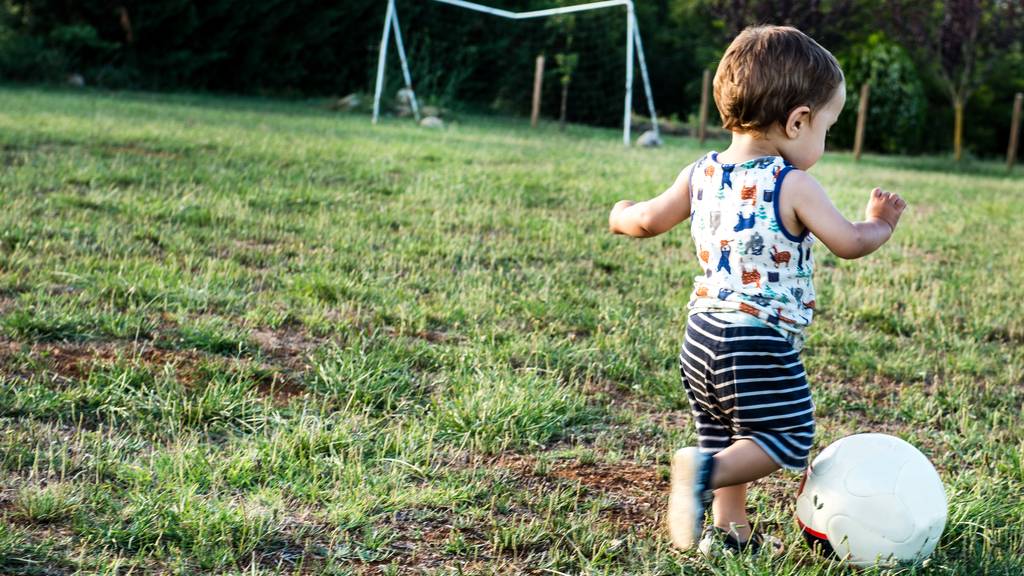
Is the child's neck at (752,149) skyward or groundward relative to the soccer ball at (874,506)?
skyward

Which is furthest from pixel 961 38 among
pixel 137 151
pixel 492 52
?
pixel 137 151

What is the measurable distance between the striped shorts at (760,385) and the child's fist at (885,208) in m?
0.42

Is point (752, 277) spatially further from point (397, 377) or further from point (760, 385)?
point (397, 377)

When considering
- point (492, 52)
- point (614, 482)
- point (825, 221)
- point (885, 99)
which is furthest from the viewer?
point (492, 52)

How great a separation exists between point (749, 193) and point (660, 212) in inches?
11.1

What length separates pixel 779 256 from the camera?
8.10ft

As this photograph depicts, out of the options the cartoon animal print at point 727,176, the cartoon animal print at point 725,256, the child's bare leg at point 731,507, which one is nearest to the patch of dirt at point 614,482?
→ the child's bare leg at point 731,507

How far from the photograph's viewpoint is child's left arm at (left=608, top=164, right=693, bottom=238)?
8.66 ft

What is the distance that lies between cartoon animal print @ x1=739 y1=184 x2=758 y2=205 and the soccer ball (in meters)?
0.71

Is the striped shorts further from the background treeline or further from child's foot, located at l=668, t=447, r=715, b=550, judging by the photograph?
the background treeline

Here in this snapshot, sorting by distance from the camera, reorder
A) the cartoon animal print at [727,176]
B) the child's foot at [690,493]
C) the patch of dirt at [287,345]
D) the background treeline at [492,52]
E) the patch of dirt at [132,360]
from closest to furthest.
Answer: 1. the child's foot at [690,493]
2. the cartoon animal print at [727,176]
3. the patch of dirt at [132,360]
4. the patch of dirt at [287,345]
5. the background treeline at [492,52]

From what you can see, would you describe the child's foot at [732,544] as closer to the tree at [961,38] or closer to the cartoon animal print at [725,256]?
the cartoon animal print at [725,256]

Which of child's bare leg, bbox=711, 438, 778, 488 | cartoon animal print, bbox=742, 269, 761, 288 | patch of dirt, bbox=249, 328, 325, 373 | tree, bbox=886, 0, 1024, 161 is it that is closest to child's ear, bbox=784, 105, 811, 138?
cartoon animal print, bbox=742, 269, 761, 288

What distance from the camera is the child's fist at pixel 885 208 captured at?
2.54 metres
